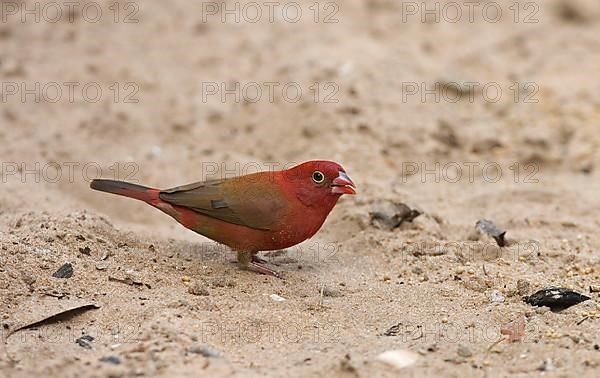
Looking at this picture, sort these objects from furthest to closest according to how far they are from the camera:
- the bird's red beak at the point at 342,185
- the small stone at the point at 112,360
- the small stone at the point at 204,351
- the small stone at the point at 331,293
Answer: the bird's red beak at the point at 342,185 → the small stone at the point at 331,293 → the small stone at the point at 204,351 → the small stone at the point at 112,360

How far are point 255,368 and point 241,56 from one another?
5290 millimetres

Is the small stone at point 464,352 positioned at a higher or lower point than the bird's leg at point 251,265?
lower

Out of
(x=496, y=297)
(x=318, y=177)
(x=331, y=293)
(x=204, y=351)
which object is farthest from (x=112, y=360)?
(x=496, y=297)

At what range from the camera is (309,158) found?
743cm

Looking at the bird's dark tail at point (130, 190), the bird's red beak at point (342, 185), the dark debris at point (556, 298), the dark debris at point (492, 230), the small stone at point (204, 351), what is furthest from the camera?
the dark debris at point (492, 230)

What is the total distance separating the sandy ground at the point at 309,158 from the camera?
428 centimetres

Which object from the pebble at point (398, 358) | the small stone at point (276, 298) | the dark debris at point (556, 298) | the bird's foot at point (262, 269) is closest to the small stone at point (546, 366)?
the pebble at point (398, 358)

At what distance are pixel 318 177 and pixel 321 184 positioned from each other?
0.04 metres

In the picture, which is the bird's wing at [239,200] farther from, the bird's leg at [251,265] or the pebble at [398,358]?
the pebble at [398,358]

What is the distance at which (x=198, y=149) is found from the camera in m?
7.71

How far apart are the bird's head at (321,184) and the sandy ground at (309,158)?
490 mm

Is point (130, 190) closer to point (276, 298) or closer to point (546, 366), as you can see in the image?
point (276, 298)

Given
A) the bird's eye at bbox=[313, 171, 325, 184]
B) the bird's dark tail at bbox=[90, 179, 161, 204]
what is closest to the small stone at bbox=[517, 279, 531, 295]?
the bird's eye at bbox=[313, 171, 325, 184]

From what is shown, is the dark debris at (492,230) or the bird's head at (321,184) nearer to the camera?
the bird's head at (321,184)
